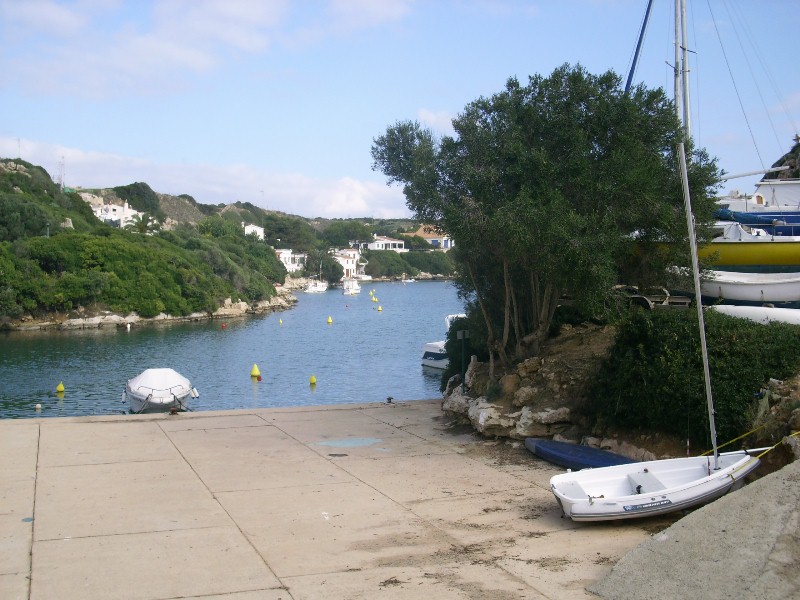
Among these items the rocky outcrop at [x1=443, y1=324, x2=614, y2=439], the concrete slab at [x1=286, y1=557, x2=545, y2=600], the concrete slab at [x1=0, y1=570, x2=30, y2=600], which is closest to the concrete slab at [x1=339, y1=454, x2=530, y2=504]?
the rocky outcrop at [x1=443, y1=324, x2=614, y2=439]

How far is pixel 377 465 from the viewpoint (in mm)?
16000

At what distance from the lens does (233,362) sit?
51625 mm

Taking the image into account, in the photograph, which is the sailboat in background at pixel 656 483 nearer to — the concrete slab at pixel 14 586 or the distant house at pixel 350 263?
the concrete slab at pixel 14 586

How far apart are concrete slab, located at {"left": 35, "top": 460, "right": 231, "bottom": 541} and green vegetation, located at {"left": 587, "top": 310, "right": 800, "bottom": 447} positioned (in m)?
7.58

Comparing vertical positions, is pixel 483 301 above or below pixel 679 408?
above

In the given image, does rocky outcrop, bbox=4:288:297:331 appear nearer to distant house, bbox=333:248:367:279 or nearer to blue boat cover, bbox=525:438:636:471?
blue boat cover, bbox=525:438:636:471

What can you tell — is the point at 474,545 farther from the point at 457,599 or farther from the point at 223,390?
the point at 223,390

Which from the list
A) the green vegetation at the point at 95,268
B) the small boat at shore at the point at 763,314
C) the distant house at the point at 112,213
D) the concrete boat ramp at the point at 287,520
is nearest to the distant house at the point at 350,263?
the distant house at the point at 112,213

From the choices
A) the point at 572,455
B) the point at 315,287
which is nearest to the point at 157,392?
the point at 572,455

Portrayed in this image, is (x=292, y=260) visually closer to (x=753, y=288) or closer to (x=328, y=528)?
(x=753, y=288)

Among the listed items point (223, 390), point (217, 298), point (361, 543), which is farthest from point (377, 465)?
point (217, 298)

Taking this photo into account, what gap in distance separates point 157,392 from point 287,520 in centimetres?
1915

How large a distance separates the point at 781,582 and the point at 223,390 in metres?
35.1

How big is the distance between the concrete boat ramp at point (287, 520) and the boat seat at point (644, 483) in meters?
0.52
